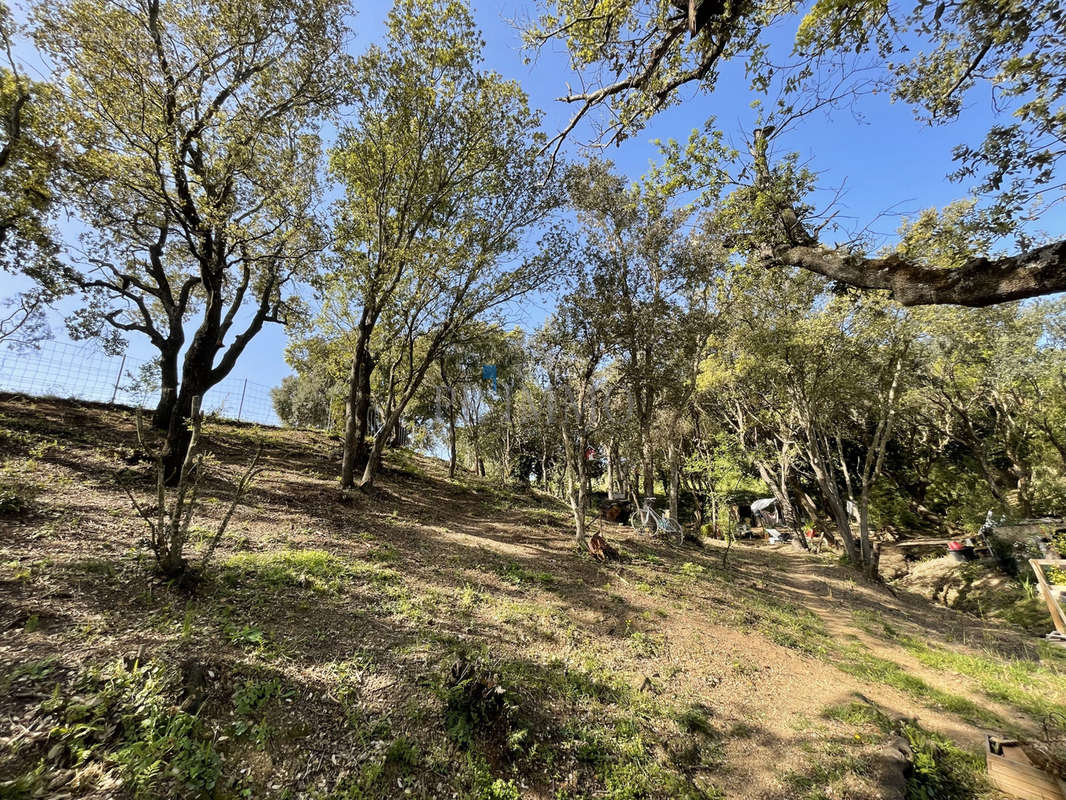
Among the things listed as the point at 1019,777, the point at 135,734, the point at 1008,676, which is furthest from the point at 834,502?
the point at 135,734

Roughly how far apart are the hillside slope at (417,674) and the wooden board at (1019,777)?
254mm

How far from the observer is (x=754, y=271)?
660 centimetres

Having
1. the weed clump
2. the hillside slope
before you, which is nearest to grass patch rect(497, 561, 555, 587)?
the hillside slope

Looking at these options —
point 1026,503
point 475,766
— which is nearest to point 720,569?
point 475,766

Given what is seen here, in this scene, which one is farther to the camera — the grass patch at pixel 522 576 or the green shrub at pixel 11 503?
the grass patch at pixel 522 576

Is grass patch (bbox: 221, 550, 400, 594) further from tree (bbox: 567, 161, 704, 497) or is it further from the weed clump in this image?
tree (bbox: 567, 161, 704, 497)

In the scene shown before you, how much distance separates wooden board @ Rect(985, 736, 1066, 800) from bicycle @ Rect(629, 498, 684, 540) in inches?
411

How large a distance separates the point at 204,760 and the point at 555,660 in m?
3.53

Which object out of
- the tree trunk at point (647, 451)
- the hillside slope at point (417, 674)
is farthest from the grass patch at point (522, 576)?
the tree trunk at point (647, 451)

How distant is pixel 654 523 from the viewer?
15.7 metres

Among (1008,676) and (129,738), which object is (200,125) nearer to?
(129,738)

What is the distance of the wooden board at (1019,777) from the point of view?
3.57 metres

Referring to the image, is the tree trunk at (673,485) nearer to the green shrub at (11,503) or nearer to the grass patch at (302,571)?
the grass patch at (302,571)

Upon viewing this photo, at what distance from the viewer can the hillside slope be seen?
2.93 meters
